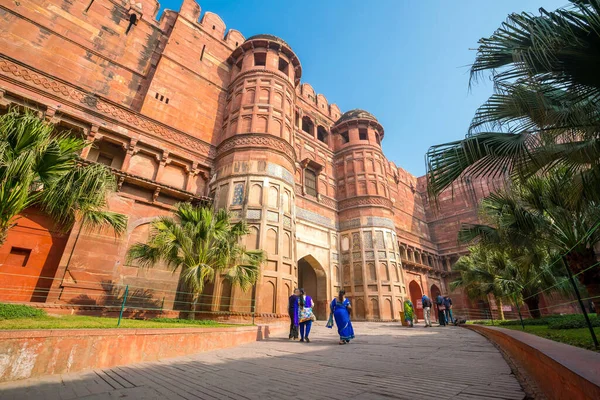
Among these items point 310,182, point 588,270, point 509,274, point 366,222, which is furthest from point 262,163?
point 509,274

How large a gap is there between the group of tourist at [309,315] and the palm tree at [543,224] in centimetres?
471

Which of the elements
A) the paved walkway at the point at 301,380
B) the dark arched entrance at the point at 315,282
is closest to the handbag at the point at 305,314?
the paved walkway at the point at 301,380

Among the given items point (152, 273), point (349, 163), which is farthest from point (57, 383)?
point (349, 163)

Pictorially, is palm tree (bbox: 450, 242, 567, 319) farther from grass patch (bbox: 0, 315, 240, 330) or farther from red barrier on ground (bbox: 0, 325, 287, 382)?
grass patch (bbox: 0, 315, 240, 330)

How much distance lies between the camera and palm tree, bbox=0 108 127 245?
525 centimetres

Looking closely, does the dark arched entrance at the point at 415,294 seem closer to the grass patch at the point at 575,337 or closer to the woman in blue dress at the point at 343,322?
the grass patch at the point at 575,337

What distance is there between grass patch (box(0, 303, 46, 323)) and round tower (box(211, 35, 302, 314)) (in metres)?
4.48

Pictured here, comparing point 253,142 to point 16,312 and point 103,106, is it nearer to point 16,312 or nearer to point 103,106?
point 103,106

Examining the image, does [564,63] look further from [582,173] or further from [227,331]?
[227,331]

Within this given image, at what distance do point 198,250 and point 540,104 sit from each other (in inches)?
333

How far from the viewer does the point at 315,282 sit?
17.4 meters

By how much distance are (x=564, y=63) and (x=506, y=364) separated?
4.07m

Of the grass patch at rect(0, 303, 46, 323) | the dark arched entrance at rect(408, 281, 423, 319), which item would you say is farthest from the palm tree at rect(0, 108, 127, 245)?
the dark arched entrance at rect(408, 281, 423, 319)

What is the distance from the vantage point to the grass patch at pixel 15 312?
16.7ft
